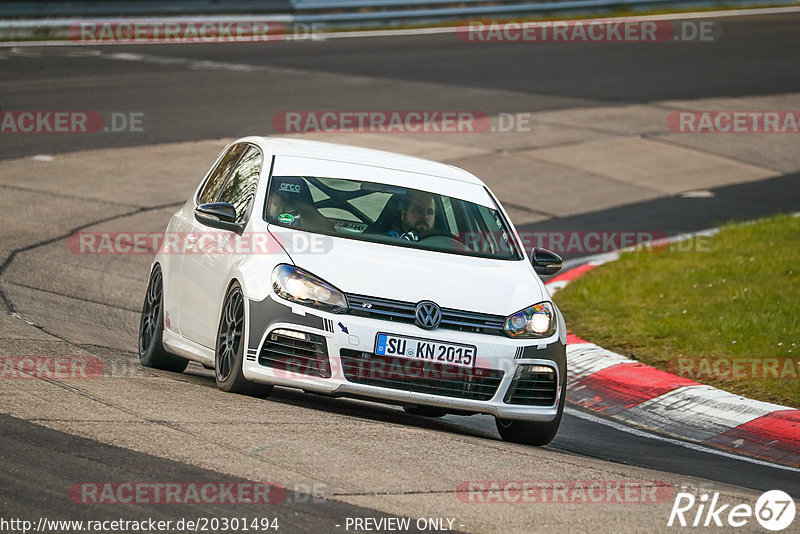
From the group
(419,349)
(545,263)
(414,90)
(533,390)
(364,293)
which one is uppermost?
(364,293)

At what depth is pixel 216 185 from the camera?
9.00 meters

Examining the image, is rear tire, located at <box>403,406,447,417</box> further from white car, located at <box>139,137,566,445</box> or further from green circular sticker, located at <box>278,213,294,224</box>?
green circular sticker, located at <box>278,213,294,224</box>

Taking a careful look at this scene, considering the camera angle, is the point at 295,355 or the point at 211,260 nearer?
the point at 295,355

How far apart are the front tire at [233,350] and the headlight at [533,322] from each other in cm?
142

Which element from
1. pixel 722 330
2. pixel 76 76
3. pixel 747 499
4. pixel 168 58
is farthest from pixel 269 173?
pixel 168 58

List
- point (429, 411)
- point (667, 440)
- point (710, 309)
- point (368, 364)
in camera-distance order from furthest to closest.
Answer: point (710, 309) → point (667, 440) → point (429, 411) → point (368, 364)

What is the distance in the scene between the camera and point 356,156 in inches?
344

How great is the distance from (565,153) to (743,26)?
16.0 metres

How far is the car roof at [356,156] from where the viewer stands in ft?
28.1

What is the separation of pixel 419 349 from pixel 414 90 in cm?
1697

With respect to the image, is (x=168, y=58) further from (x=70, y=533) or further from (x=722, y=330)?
(x=70, y=533)

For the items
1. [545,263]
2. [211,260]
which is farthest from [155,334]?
[545,263]

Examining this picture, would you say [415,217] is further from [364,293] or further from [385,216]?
[364,293]

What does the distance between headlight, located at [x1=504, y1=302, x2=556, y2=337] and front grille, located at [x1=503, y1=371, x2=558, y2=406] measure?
23 centimetres
